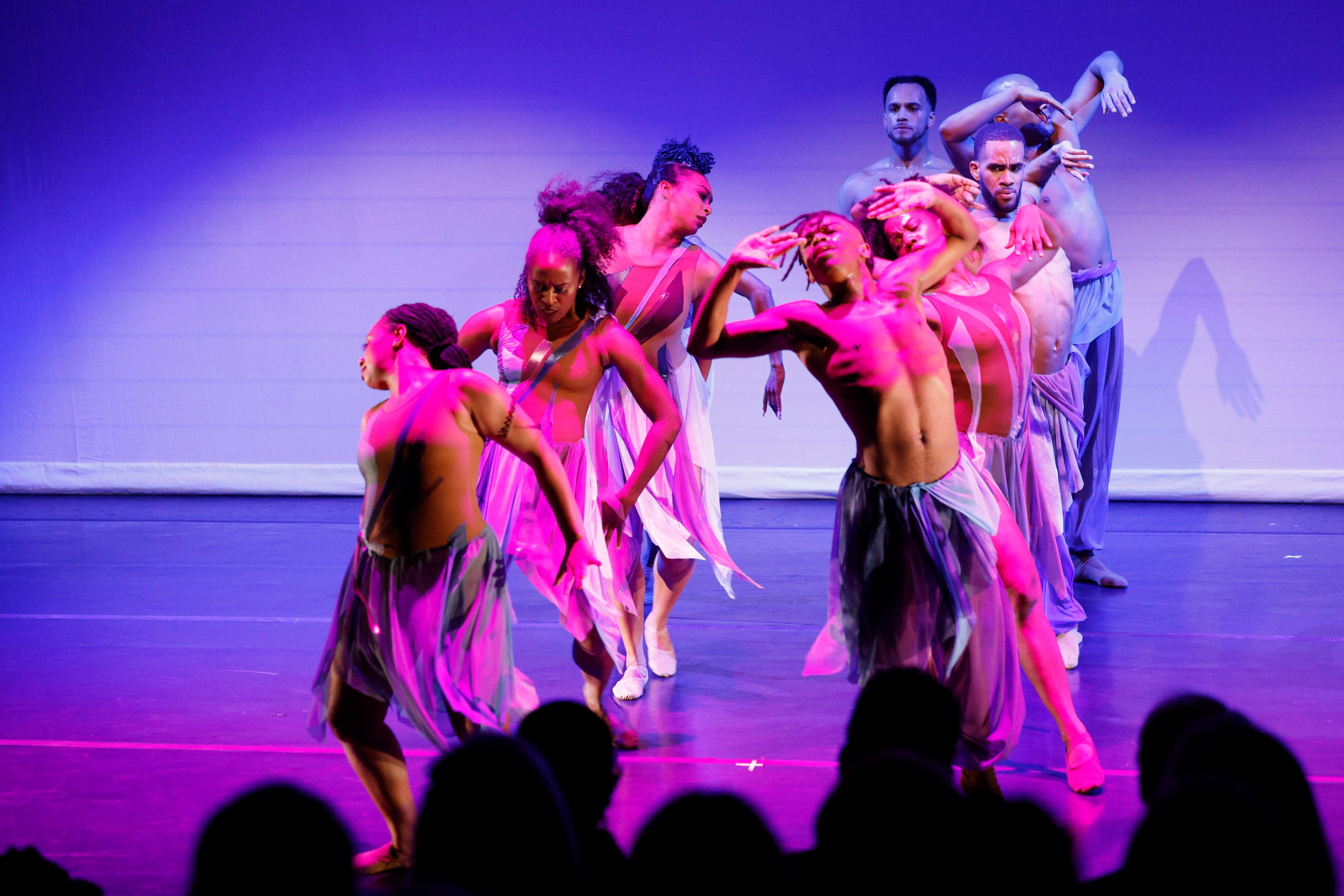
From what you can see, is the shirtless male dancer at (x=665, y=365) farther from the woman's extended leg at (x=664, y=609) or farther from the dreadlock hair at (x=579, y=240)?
the dreadlock hair at (x=579, y=240)

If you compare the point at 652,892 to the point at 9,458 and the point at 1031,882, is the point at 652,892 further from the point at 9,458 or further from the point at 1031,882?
the point at 9,458

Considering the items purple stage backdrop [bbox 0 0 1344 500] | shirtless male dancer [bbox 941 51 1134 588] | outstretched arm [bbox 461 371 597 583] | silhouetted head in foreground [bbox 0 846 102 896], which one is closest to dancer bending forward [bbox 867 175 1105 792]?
outstretched arm [bbox 461 371 597 583]

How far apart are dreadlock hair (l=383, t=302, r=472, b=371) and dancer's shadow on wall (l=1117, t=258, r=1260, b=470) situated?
5800mm

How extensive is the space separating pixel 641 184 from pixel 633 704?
5.70 ft

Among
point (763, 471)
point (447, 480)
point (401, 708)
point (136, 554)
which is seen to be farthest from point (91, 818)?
point (763, 471)

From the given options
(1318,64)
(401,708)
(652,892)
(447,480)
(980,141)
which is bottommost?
(401,708)

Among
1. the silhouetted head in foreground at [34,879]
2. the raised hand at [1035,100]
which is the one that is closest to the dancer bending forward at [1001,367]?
the raised hand at [1035,100]

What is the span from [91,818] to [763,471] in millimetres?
5551

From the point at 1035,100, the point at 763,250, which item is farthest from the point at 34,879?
the point at 1035,100

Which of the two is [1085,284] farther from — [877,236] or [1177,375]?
[1177,375]

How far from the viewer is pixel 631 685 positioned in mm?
3830

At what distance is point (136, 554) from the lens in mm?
6219

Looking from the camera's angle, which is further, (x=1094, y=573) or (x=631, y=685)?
(x=1094, y=573)

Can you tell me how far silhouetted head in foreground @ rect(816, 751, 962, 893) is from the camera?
→ 143 cm
